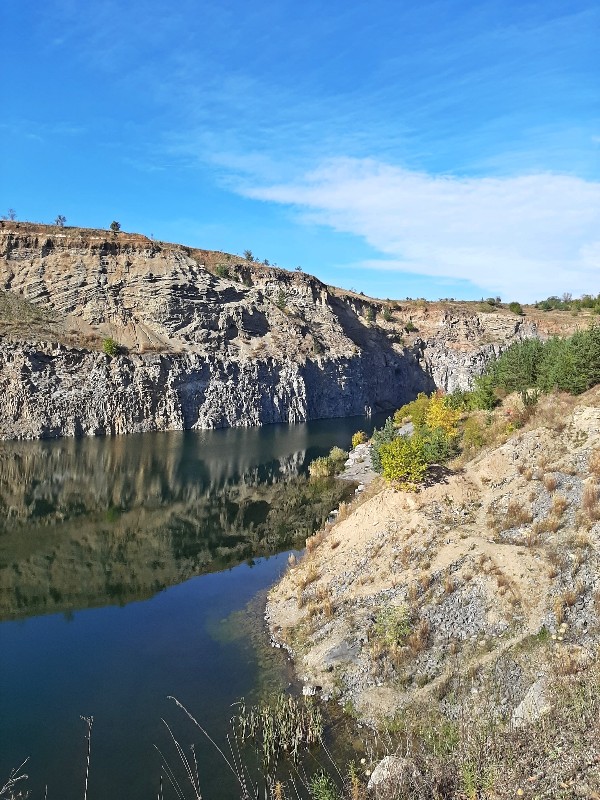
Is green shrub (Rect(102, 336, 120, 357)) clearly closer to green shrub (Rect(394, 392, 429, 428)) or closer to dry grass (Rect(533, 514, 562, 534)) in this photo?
green shrub (Rect(394, 392, 429, 428))

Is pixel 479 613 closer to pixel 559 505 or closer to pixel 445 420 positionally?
pixel 559 505

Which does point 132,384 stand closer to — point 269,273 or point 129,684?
point 269,273

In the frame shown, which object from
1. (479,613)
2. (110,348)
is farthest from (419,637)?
(110,348)

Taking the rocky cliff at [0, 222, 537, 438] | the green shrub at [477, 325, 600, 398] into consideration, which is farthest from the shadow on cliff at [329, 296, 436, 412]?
the green shrub at [477, 325, 600, 398]

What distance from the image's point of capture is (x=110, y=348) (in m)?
70.7

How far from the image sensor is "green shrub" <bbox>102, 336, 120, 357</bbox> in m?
70.7

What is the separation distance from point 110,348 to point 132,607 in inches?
2137

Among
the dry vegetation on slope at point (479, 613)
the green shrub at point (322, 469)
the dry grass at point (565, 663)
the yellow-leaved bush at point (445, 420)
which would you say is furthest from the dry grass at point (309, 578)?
the green shrub at point (322, 469)

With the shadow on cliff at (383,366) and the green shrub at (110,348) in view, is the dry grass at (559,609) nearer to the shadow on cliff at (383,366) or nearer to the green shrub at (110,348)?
the green shrub at (110,348)

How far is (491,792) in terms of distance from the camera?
8.30m

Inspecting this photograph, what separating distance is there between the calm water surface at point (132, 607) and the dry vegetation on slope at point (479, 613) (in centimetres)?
257

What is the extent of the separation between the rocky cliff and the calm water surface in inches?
790

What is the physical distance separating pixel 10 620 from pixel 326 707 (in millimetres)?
12573

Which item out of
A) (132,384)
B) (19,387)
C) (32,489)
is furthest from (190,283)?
(32,489)
